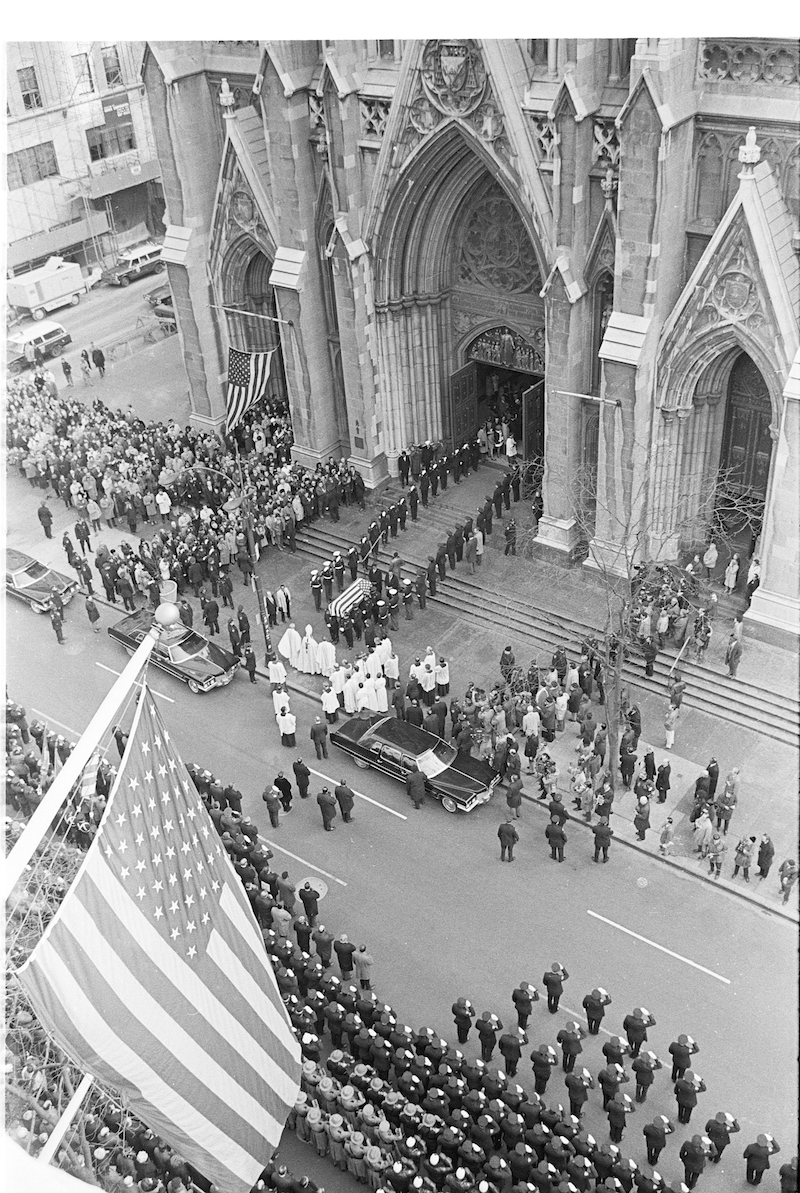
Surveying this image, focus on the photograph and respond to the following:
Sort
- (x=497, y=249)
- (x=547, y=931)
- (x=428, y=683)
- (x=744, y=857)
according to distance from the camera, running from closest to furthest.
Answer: (x=547, y=931)
(x=744, y=857)
(x=428, y=683)
(x=497, y=249)

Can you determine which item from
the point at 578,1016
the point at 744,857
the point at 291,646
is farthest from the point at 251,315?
the point at 578,1016

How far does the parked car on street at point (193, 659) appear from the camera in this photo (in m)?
32.3

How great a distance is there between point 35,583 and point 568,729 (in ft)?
55.6

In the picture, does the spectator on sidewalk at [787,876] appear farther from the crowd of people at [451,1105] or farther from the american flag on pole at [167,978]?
the american flag on pole at [167,978]

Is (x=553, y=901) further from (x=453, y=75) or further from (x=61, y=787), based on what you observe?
(x=453, y=75)

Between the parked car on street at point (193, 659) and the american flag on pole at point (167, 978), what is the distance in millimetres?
17028

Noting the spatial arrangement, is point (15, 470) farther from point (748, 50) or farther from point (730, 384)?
point (748, 50)

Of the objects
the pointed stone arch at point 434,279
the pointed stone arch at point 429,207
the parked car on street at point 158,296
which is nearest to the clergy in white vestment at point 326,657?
the pointed stone arch at point 434,279

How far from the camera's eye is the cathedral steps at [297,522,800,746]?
2961cm

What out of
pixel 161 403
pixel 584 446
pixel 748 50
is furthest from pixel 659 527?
pixel 161 403

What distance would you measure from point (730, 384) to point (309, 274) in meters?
13.3

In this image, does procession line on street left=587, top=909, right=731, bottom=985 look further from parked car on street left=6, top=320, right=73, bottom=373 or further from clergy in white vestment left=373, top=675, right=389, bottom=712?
parked car on street left=6, top=320, right=73, bottom=373

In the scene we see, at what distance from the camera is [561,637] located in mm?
32719

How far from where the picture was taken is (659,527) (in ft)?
109
